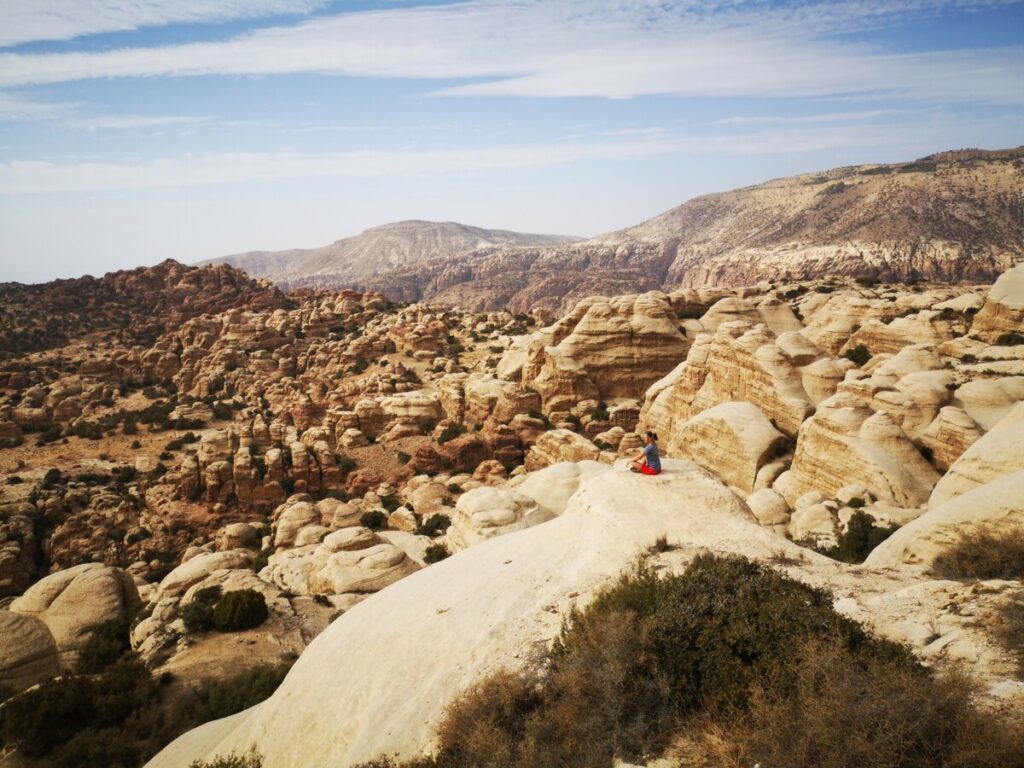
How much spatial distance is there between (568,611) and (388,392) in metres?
39.7

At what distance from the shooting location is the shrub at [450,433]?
37312mm

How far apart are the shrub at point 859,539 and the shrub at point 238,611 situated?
54.0 ft

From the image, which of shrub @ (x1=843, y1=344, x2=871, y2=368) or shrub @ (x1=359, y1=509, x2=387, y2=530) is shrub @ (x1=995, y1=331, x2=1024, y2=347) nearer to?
shrub @ (x1=843, y1=344, x2=871, y2=368)

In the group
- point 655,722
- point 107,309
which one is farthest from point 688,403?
point 107,309

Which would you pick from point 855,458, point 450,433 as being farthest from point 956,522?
point 450,433

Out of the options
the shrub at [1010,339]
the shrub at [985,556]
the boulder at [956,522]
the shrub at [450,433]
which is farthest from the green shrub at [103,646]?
the shrub at [1010,339]

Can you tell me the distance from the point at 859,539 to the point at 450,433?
26707 millimetres

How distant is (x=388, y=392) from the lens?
152ft

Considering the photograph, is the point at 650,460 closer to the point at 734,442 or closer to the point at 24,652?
the point at 734,442

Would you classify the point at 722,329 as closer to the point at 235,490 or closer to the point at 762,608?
the point at 762,608

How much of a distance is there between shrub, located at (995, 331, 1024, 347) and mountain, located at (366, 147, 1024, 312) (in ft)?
197

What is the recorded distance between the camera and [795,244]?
337 feet

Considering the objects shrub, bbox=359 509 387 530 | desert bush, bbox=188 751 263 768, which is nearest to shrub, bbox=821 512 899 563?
desert bush, bbox=188 751 263 768

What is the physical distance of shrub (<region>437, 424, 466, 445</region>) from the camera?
122ft
